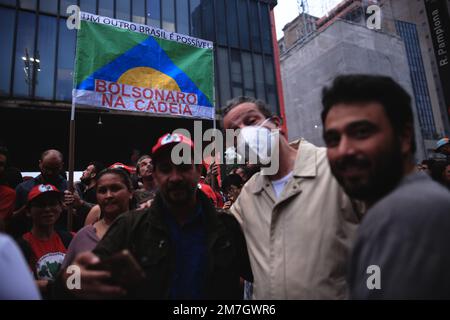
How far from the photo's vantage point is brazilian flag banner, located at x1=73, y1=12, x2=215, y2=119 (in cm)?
458

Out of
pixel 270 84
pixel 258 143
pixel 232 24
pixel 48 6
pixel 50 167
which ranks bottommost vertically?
pixel 258 143

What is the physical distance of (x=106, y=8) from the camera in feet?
43.8

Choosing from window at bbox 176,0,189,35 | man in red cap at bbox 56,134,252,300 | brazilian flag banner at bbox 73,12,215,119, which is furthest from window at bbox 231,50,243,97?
man in red cap at bbox 56,134,252,300

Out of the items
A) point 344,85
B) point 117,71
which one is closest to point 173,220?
point 344,85

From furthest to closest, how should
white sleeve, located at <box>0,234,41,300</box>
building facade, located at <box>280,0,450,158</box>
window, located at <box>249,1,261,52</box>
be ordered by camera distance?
building facade, located at <box>280,0,450,158</box>
window, located at <box>249,1,261,52</box>
white sleeve, located at <box>0,234,41,300</box>

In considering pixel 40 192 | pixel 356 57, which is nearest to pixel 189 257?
pixel 40 192

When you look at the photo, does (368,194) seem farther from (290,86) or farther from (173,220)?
(290,86)

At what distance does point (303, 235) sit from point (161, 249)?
0.85 m

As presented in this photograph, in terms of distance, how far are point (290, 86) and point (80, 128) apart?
34.6 m

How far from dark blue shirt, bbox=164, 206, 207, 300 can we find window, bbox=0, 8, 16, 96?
41.0 feet

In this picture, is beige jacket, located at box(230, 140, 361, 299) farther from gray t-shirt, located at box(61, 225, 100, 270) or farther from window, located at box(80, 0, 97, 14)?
window, located at box(80, 0, 97, 14)

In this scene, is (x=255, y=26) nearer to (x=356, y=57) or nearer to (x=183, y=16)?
(x=183, y=16)

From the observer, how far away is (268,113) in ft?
8.25

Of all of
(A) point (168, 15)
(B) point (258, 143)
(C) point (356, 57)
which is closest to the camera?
(B) point (258, 143)
